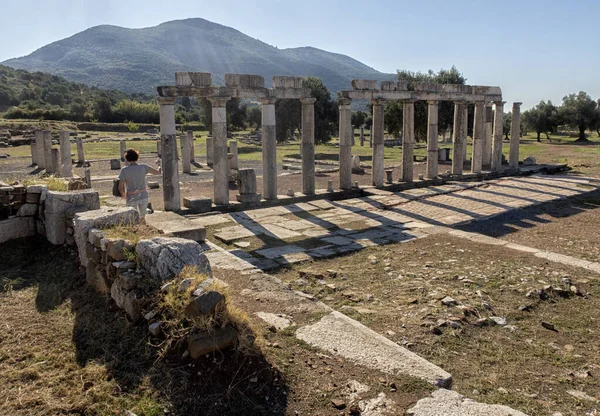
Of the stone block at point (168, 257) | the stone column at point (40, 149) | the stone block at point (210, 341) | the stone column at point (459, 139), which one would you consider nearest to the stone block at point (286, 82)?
the stone column at point (459, 139)

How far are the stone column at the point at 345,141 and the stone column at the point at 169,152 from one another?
6109 millimetres

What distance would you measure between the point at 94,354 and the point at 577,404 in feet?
15.8

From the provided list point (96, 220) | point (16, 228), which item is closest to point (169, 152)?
point (16, 228)

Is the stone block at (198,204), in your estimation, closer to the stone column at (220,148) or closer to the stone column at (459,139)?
the stone column at (220,148)

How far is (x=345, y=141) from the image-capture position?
682 inches

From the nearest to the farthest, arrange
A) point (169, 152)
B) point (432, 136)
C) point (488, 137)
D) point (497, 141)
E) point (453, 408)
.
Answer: point (453, 408) → point (169, 152) → point (432, 136) → point (497, 141) → point (488, 137)

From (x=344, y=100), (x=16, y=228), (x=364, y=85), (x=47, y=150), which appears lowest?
(x=16, y=228)

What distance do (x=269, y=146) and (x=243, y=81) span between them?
211cm

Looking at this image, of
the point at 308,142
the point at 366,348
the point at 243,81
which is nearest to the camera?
the point at 366,348

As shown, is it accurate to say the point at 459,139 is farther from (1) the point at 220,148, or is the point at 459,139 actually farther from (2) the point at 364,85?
(1) the point at 220,148

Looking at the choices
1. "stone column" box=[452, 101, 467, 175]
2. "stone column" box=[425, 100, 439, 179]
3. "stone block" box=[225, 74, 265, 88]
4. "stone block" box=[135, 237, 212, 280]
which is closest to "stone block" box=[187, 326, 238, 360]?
"stone block" box=[135, 237, 212, 280]

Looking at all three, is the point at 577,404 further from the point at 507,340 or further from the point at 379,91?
the point at 379,91

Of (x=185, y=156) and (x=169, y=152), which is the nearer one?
(x=169, y=152)

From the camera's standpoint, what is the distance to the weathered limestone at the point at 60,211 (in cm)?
834
